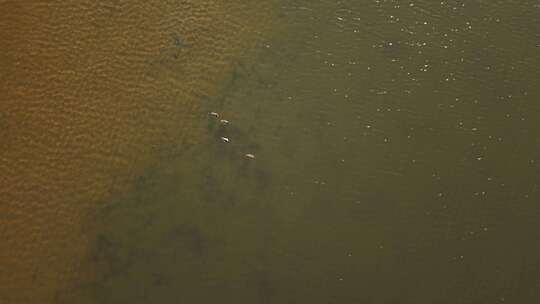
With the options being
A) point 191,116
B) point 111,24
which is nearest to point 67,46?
point 111,24

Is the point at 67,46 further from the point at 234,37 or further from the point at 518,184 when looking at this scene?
the point at 518,184

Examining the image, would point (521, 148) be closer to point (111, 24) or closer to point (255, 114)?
point (255, 114)

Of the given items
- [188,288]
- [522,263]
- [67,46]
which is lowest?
[188,288]

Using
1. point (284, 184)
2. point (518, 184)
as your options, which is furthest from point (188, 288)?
point (518, 184)

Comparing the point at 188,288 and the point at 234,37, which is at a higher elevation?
the point at 234,37
